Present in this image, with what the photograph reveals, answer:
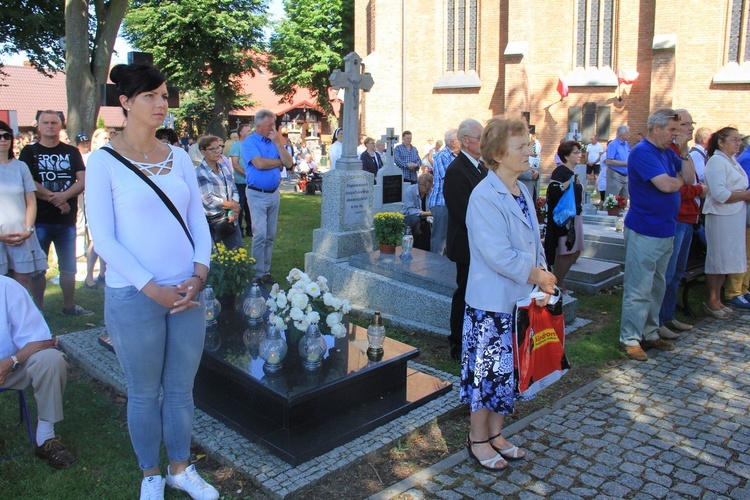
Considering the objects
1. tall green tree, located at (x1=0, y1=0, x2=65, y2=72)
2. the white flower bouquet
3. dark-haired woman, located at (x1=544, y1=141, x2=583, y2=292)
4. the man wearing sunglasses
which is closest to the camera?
the white flower bouquet

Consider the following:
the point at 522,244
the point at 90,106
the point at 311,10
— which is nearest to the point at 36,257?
the point at 522,244

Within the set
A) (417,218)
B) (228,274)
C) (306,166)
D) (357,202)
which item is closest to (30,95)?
(306,166)

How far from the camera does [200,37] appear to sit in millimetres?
34469

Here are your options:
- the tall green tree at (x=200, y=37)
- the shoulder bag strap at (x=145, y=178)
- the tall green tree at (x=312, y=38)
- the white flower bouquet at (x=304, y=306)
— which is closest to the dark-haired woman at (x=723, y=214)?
the white flower bouquet at (x=304, y=306)

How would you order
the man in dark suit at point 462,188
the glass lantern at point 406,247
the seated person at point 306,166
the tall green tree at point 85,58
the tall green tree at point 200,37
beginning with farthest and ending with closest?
the tall green tree at point 200,37
the seated person at point 306,166
the tall green tree at point 85,58
the glass lantern at point 406,247
the man in dark suit at point 462,188

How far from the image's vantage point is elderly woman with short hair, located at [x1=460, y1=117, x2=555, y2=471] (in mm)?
3424

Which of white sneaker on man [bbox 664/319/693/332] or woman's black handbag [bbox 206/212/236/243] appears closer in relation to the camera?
white sneaker on man [bbox 664/319/693/332]

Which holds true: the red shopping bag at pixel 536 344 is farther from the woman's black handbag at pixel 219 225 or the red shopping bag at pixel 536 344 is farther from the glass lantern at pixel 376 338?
the woman's black handbag at pixel 219 225

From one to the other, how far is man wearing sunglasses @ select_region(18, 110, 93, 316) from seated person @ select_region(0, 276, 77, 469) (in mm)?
2414

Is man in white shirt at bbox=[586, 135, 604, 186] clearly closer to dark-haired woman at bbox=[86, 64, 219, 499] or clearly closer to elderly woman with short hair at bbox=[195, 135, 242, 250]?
elderly woman with short hair at bbox=[195, 135, 242, 250]

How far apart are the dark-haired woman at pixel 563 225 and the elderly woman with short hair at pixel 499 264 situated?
3231 mm

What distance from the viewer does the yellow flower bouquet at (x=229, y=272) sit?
527 cm

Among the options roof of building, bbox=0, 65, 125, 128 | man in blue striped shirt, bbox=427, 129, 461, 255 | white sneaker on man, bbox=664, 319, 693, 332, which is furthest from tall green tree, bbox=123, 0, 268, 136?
white sneaker on man, bbox=664, 319, 693, 332

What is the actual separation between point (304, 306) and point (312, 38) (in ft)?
123
